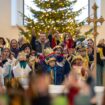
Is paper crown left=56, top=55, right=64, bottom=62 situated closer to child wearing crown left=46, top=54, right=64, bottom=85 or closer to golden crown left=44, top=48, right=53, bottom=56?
child wearing crown left=46, top=54, right=64, bottom=85

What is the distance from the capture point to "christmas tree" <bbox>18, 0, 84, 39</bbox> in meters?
15.3

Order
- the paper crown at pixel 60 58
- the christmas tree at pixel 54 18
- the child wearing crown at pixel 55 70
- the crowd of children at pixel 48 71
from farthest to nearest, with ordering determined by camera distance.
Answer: the christmas tree at pixel 54 18 → the paper crown at pixel 60 58 → the child wearing crown at pixel 55 70 → the crowd of children at pixel 48 71

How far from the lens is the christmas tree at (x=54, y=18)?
15.3 metres

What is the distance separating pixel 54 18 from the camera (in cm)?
1549

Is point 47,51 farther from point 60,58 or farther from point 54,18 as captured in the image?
point 54,18

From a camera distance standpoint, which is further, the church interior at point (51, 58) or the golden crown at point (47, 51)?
the golden crown at point (47, 51)

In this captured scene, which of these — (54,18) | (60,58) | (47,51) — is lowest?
(60,58)

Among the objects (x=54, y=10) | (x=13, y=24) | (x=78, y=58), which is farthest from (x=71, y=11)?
(x=78, y=58)

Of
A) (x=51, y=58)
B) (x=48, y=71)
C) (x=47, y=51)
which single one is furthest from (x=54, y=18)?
(x=48, y=71)

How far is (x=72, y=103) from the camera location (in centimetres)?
434

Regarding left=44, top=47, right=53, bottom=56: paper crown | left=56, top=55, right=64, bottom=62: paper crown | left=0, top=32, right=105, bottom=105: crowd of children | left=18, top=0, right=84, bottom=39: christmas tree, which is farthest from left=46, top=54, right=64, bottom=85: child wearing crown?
→ left=18, top=0, right=84, bottom=39: christmas tree

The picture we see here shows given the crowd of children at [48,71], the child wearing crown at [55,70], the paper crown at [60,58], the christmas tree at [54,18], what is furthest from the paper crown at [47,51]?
the christmas tree at [54,18]

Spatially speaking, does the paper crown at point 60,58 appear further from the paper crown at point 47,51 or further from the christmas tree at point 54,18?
the christmas tree at point 54,18

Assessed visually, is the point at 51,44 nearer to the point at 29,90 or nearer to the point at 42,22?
the point at 42,22
